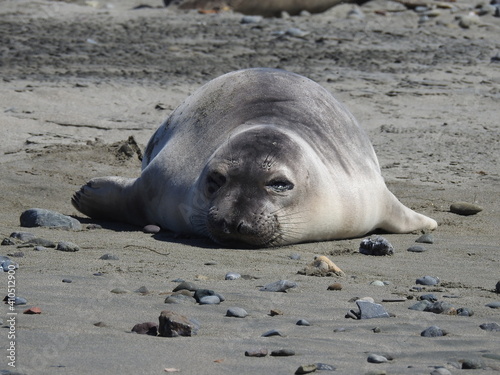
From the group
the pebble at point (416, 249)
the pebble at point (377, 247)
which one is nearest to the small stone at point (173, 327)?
the pebble at point (377, 247)

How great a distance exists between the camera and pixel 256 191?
4.94 m

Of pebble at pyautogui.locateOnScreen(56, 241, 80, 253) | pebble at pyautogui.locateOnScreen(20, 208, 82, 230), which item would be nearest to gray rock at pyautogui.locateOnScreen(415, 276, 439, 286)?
pebble at pyautogui.locateOnScreen(56, 241, 80, 253)

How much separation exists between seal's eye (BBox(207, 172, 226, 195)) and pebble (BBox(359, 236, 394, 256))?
0.69 m

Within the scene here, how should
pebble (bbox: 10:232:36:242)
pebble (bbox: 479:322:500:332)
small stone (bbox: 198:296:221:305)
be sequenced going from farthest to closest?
1. pebble (bbox: 10:232:36:242)
2. small stone (bbox: 198:296:221:305)
3. pebble (bbox: 479:322:500:332)

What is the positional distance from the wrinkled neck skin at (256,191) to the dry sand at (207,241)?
0.10 m

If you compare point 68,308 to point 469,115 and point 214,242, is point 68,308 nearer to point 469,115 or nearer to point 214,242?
point 214,242

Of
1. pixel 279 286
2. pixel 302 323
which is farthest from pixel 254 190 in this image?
pixel 302 323

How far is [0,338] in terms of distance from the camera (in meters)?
2.95

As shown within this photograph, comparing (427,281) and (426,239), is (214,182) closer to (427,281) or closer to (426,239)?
(426,239)

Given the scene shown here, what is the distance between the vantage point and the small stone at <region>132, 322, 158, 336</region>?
3.12 m

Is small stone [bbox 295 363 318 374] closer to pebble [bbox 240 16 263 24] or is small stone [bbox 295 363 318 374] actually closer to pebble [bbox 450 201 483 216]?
pebble [bbox 450 201 483 216]

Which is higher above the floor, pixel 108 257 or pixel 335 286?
pixel 335 286

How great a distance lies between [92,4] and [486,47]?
183 inches

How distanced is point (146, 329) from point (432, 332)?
82 centimetres
